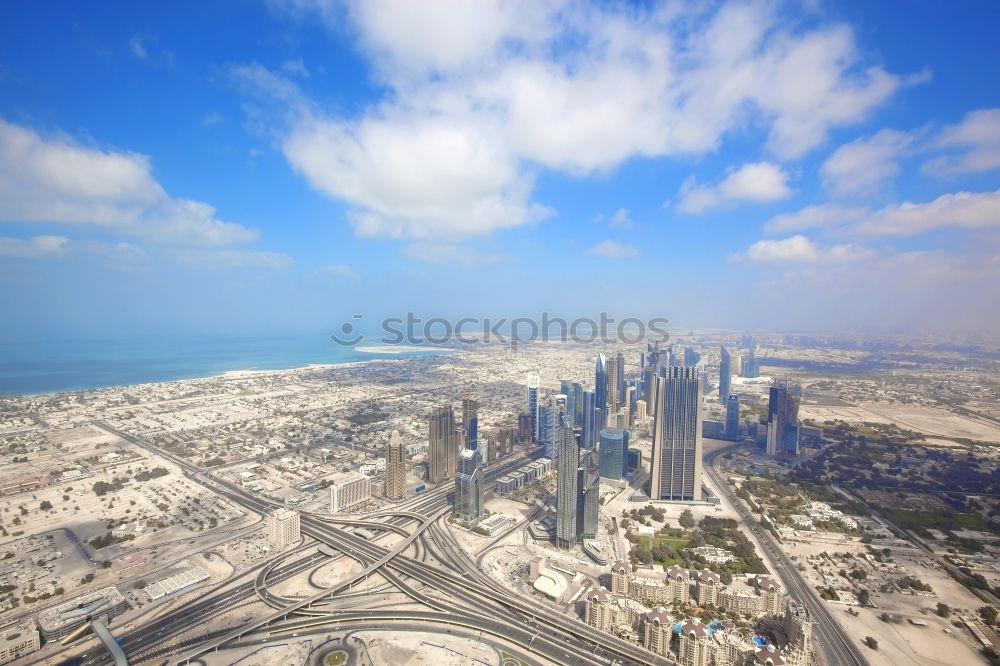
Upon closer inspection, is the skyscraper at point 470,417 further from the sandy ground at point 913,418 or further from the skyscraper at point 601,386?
the sandy ground at point 913,418

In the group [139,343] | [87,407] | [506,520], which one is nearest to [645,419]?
[506,520]

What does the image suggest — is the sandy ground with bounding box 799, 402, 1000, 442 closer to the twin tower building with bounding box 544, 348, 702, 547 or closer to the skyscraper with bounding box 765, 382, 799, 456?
the skyscraper with bounding box 765, 382, 799, 456

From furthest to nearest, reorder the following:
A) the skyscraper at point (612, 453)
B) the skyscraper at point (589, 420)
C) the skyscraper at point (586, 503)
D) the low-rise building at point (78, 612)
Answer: the skyscraper at point (589, 420) → the skyscraper at point (612, 453) → the skyscraper at point (586, 503) → the low-rise building at point (78, 612)

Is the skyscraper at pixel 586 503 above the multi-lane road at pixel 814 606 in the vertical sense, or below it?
above

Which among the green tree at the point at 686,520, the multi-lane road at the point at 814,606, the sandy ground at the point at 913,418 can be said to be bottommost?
the multi-lane road at the point at 814,606

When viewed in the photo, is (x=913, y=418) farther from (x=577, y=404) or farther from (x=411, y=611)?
(x=411, y=611)

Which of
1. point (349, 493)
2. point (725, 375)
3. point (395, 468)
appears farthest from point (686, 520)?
point (725, 375)

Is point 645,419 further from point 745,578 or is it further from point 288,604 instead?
point 288,604

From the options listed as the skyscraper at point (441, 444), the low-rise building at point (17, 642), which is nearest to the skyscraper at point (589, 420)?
the skyscraper at point (441, 444)

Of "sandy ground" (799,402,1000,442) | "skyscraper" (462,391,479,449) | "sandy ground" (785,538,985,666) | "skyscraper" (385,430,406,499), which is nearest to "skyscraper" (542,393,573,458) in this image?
"skyscraper" (462,391,479,449)
